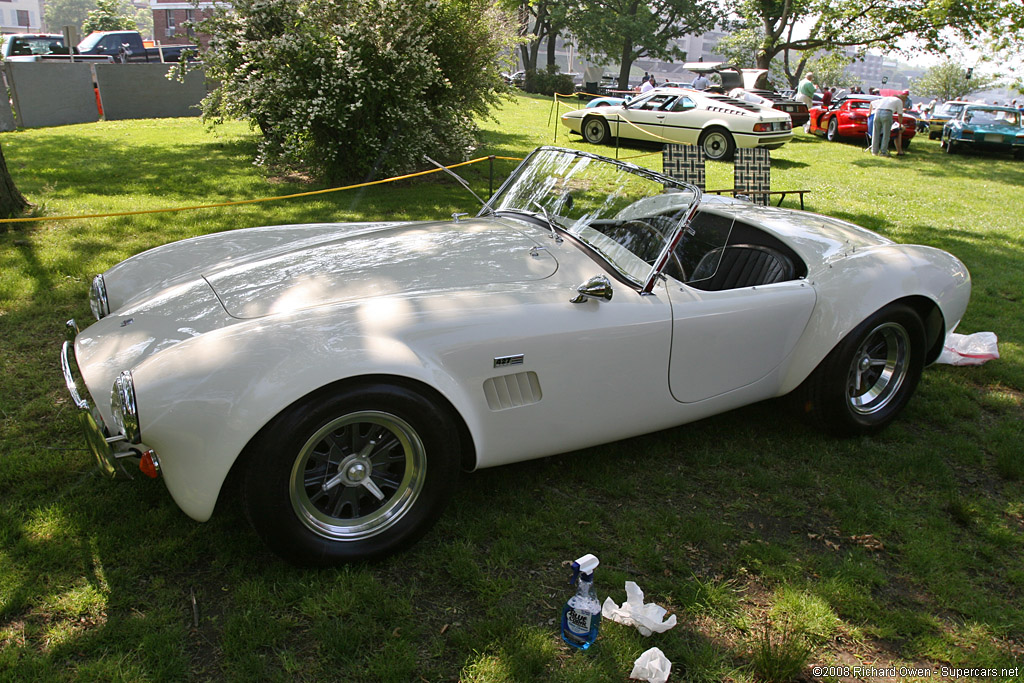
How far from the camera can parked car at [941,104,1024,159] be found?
17.7 m

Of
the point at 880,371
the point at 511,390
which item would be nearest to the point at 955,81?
the point at 880,371

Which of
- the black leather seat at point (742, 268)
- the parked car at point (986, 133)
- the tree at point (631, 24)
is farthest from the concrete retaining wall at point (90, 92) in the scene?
the tree at point (631, 24)

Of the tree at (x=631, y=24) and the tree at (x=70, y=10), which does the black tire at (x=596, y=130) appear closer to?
the tree at (x=631, y=24)

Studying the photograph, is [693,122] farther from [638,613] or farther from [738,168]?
[638,613]

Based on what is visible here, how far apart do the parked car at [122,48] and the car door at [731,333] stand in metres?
25.8

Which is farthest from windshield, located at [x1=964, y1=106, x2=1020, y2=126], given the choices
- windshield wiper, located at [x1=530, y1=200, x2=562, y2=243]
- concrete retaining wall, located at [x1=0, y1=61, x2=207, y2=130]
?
windshield wiper, located at [x1=530, y1=200, x2=562, y2=243]

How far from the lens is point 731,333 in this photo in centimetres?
333

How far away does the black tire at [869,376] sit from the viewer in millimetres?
3660

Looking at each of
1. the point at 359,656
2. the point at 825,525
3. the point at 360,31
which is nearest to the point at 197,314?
the point at 359,656

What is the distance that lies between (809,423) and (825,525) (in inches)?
30.3

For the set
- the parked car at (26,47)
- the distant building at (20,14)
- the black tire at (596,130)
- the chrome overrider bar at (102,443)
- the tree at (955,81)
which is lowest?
the chrome overrider bar at (102,443)

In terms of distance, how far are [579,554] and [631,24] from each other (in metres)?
44.2

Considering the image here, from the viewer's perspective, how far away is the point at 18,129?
13.7m

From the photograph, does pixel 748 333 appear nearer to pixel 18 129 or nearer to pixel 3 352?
pixel 3 352
